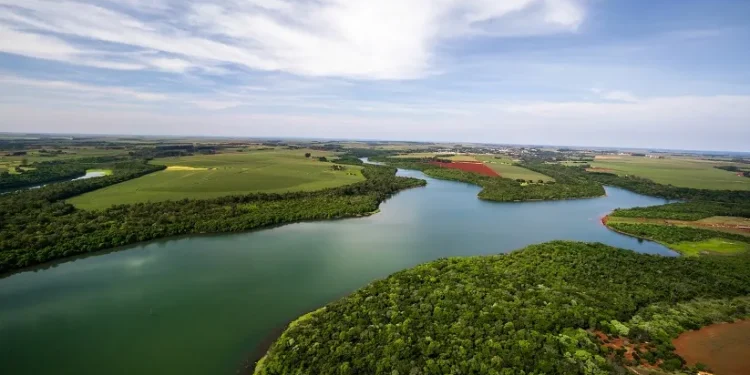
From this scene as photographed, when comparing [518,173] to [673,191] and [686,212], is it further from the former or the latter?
[686,212]

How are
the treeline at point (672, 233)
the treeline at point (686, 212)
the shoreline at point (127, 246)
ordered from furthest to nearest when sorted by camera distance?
the treeline at point (686, 212)
the treeline at point (672, 233)
the shoreline at point (127, 246)

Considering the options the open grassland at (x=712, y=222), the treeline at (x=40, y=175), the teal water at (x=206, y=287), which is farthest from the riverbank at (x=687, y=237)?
the treeline at (x=40, y=175)

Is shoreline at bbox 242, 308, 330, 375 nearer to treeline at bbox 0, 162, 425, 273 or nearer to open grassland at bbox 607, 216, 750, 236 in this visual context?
treeline at bbox 0, 162, 425, 273

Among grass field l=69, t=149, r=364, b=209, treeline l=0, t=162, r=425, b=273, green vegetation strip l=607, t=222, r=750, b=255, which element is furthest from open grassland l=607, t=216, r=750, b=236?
grass field l=69, t=149, r=364, b=209

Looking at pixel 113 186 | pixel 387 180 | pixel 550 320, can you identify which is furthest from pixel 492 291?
pixel 113 186

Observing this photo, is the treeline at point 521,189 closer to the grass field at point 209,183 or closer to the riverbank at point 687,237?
the riverbank at point 687,237
